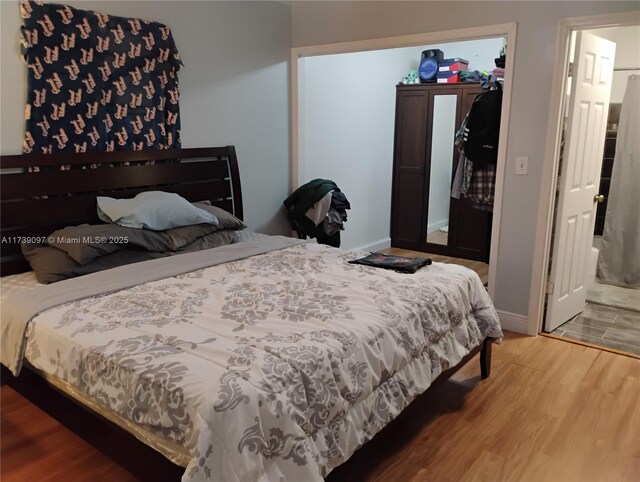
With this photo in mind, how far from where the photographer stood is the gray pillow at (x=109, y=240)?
8.52 feet

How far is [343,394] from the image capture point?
176 centimetres

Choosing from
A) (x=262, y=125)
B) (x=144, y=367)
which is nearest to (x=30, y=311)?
(x=144, y=367)

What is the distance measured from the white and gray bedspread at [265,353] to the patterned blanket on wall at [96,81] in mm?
925

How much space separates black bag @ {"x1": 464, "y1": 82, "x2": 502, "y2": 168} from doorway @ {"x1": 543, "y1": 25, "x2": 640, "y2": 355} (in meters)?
0.46

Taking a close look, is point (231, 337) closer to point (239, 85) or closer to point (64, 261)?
point (64, 261)

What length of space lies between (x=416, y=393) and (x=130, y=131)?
2.31 m

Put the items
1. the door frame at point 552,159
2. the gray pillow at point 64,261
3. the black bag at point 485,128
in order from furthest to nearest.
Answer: the black bag at point 485,128 < the door frame at point 552,159 < the gray pillow at point 64,261

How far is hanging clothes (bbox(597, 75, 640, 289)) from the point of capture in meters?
4.45

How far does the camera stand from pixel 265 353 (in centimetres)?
169

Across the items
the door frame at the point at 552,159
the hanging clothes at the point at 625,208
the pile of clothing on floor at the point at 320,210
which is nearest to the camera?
the door frame at the point at 552,159

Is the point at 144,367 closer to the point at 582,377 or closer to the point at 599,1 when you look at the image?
the point at 582,377

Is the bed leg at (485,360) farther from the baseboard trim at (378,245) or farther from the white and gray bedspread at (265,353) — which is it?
the baseboard trim at (378,245)

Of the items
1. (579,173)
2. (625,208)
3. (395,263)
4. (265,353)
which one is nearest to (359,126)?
(579,173)

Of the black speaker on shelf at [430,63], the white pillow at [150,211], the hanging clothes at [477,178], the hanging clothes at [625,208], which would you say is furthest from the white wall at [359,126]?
the white pillow at [150,211]
